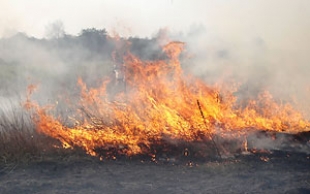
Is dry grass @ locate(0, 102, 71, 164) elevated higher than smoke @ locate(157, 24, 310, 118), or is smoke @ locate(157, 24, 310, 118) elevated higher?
smoke @ locate(157, 24, 310, 118)

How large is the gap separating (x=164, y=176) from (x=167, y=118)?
1.42 metres

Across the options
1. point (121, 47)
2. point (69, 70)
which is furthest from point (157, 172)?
point (69, 70)

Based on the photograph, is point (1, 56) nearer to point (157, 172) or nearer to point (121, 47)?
point (121, 47)

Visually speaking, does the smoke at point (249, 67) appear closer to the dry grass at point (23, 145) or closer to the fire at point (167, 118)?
the fire at point (167, 118)

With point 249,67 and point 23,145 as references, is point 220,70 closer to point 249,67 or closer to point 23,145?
point 249,67

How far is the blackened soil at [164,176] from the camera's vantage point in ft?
18.6

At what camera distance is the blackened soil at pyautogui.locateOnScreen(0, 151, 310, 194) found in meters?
5.66

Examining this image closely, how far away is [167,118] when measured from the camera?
731cm

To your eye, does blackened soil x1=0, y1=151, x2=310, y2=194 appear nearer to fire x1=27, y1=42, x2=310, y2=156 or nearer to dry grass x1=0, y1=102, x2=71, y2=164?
dry grass x1=0, y1=102, x2=71, y2=164

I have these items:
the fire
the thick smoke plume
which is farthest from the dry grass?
the thick smoke plume

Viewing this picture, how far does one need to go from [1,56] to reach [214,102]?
13.6 metres

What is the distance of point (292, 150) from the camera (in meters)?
6.83

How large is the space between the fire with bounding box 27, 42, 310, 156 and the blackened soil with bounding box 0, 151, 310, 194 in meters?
0.45

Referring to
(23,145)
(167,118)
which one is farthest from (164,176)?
(23,145)
